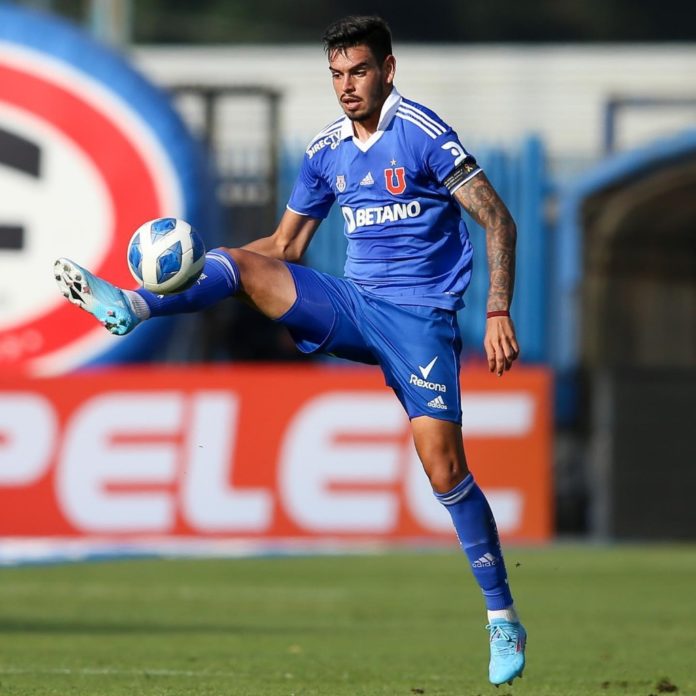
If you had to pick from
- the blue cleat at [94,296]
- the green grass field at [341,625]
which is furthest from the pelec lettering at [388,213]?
the green grass field at [341,625]

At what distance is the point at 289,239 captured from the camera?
8852mm

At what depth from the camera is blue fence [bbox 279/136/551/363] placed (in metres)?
22.5

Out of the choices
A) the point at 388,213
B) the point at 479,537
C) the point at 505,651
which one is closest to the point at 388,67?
the point at 388,213

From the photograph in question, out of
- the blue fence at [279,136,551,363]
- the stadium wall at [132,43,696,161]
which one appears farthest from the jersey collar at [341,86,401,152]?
the stadium wall at [132,43,696,161]

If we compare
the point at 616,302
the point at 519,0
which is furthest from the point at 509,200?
the point at 519,0

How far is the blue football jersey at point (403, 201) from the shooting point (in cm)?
824

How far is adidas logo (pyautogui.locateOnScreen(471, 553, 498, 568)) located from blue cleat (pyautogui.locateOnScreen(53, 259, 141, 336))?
1799mm

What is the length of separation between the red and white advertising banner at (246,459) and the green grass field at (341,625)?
53 cm

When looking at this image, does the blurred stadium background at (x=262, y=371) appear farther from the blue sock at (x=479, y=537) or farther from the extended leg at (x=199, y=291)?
the extended leg at (x=199, y=291)

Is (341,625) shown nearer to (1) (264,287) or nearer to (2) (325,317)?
(2) (325,317)

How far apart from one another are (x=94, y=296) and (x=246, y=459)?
1008 cm

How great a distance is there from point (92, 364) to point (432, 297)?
11.7m

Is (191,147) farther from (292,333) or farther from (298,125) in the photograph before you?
(298,125)

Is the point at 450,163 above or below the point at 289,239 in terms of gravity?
above
